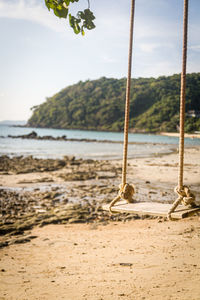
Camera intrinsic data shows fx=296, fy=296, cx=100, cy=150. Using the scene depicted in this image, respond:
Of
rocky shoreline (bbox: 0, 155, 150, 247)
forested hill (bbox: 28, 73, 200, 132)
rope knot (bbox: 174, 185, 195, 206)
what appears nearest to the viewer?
rope knot (bbox: 174, 185, 195, 206)

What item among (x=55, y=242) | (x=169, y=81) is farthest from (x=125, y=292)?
(x=169, y=81)

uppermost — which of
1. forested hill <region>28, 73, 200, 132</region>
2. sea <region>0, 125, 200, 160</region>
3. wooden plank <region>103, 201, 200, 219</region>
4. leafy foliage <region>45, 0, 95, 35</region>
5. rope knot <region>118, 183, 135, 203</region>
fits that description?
forested hill <region>28, 73, 200, 132</region>

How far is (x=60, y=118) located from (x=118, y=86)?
32.5 meters

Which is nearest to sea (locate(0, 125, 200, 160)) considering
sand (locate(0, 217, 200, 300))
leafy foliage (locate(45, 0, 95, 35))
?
sand (locate(0, 217, 200, 300))

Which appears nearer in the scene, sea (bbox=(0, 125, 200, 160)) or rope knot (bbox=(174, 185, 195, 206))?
rope knot (bbox=(174, 185, 195, 206))

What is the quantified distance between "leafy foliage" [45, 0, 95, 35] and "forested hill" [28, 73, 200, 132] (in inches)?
1296

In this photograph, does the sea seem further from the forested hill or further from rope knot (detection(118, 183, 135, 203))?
rope knot (detection(118, 183, 135, 203))

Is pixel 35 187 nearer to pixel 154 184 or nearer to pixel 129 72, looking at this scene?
pixel 154 184

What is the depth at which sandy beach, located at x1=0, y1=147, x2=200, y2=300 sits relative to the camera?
4113 mm

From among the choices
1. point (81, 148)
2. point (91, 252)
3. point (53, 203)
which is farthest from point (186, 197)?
point (81, 148)

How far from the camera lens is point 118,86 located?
383 feet

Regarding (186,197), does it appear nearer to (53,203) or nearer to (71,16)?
(71,16)

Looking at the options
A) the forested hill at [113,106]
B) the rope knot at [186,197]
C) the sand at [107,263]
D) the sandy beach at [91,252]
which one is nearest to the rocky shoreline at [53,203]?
the sandy beach at [91,252]

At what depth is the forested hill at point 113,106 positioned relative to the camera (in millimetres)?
66975
